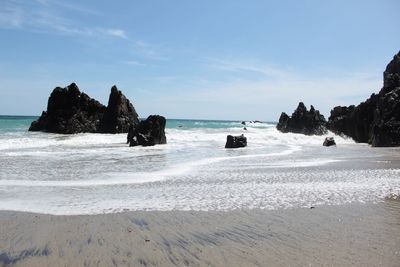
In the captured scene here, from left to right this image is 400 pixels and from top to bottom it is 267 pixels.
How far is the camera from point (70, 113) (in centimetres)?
6334

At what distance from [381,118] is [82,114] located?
1744 inches

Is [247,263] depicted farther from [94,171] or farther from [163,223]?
[94,171]

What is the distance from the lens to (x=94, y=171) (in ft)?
56.1

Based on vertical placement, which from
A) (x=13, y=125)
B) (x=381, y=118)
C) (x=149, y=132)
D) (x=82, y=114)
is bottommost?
(x=13, y=125)

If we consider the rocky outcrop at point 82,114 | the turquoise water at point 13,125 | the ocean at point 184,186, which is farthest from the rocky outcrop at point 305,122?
the ocean at point 184,186

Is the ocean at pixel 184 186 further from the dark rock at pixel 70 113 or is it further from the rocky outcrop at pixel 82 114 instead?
the dark rock at pixel 70 113

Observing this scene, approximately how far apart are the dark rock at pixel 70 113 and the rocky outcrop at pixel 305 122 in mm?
37138

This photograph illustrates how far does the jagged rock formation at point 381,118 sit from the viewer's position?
3500cm

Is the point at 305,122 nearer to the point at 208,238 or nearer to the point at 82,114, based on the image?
the point at 82,114

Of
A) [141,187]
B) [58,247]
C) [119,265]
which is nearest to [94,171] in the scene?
[141,187]

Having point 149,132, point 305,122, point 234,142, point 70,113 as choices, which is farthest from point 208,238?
point 305,122

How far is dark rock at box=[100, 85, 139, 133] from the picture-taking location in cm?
5981

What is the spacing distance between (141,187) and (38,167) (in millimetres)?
7450

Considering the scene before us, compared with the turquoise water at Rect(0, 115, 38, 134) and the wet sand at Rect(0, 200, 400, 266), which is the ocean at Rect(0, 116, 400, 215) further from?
the turquoise water at Rect(0, 115, 38, 134)
